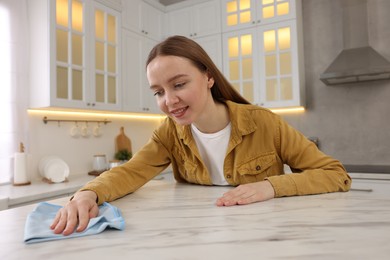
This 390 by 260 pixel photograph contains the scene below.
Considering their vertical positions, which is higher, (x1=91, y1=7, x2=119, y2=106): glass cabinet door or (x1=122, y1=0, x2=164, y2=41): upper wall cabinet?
(x1=122, y1=0, x2=164, y2=41): upper wall cabinet

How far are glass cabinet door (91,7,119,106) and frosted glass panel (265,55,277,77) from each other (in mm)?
1532

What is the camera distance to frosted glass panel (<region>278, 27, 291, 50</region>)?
2.99 m

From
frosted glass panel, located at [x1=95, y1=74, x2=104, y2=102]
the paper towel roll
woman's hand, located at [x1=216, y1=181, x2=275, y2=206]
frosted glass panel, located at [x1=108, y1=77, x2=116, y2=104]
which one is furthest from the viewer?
frosted glass panel, located at [x1=108, y1=77, x2=116, y2=104]

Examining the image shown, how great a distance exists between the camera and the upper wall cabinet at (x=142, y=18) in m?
3.05

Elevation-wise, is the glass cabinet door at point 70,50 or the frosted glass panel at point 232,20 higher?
the frosted glass panel at point 232,20

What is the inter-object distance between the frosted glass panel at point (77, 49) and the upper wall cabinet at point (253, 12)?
1.57 meters

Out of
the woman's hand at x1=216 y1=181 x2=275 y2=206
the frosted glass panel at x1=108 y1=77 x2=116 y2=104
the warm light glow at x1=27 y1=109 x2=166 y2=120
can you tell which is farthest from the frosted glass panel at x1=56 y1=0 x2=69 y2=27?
the woman's hand at x1=216 y1=181 x2=275 y2=206

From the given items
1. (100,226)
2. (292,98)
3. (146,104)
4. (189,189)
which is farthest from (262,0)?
(100,226)

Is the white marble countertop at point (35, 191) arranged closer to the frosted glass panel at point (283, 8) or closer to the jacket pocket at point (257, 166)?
the jacket pocket at point (257, 166)

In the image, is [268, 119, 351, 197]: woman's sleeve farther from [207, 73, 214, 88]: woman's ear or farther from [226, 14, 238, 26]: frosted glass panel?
[226, 14, 238, 26]: frosted glass panel

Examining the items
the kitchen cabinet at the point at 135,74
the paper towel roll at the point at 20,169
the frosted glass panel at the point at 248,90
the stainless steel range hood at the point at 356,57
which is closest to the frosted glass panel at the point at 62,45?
the kitchen cabinet at the point at 135,74

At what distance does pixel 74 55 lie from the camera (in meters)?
2.46

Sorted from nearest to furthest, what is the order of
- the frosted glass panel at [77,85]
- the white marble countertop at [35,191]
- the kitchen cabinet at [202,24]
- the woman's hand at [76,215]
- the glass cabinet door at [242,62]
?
1. the woman's hand at [76,215]
2. the white marble countertop at [35,191]
3. the frosted glass panel at [77,85]
4. the glass cabinet door at [242,62]
5. the kitchen cabinet at [202,24]

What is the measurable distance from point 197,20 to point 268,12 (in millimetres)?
831
